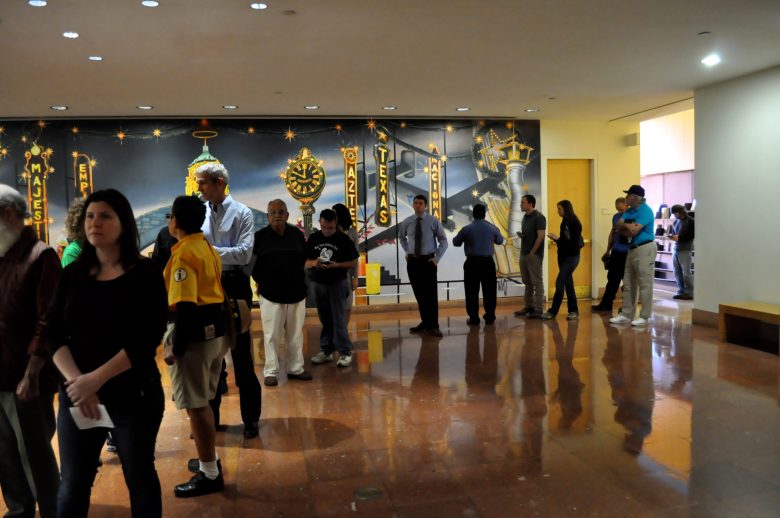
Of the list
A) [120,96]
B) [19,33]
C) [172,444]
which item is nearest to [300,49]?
[19,33]

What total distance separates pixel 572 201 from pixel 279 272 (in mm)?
6789

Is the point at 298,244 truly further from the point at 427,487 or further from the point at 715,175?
the point at 715,175

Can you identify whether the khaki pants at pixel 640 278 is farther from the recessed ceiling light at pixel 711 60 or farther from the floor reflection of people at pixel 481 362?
the recessed ceiling light at pixel 711 60

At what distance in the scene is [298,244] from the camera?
15.7ft

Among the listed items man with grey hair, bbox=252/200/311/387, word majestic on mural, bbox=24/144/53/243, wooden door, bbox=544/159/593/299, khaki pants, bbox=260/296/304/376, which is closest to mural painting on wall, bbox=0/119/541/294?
word majestic on mural, bbox=24/144/53/243

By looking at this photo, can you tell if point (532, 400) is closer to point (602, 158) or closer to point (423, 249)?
point (423, 249)

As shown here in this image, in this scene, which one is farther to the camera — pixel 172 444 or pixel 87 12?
pixel 87 12

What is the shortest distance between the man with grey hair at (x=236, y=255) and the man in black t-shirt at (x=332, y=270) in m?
1.52

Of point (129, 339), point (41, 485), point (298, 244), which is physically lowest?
point (41, 485)

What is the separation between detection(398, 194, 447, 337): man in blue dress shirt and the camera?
707 cm

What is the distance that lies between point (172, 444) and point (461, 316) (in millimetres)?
5313

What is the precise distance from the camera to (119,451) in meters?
2.10

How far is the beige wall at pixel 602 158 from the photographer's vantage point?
392 inches

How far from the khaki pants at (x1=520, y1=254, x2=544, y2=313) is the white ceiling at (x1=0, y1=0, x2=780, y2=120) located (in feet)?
7.10
